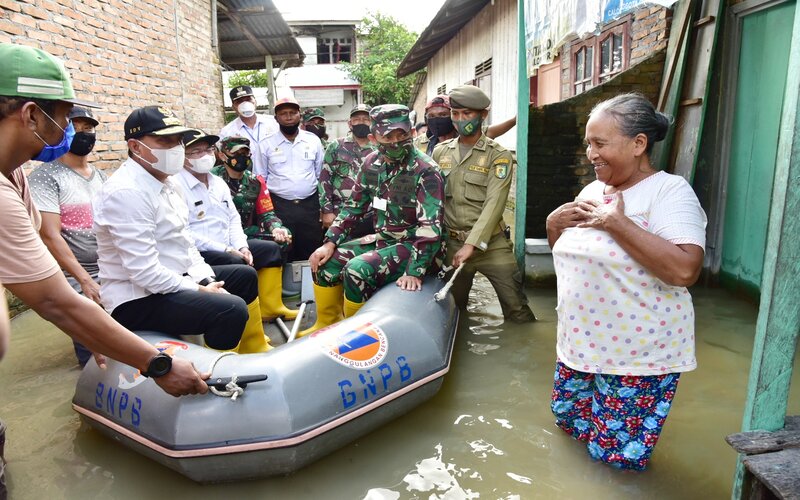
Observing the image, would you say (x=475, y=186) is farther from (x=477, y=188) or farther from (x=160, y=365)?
(x=160, y=365)

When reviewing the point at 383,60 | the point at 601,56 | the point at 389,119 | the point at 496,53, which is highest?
the point at 383,60

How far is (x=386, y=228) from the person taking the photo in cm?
352

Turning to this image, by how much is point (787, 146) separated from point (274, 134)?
431 centimetres

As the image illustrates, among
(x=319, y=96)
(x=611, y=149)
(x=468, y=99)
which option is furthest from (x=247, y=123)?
(x=319, y=96)

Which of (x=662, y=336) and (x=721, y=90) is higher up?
(x=721, y=90)

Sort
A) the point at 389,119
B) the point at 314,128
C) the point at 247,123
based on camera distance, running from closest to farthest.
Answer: the point at 389,119
the point at 247,123
the point at 314,128

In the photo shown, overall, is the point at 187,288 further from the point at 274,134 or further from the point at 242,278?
the point at 274,134

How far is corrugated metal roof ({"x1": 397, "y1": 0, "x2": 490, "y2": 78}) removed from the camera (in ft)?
31.5

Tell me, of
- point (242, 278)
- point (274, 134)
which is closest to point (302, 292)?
point (242, 278)

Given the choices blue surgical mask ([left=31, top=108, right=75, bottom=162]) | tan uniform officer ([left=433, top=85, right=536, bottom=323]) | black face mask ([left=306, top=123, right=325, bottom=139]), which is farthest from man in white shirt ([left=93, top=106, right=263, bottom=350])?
black face mask ([left=306, top=123, right=325, bottom=139])

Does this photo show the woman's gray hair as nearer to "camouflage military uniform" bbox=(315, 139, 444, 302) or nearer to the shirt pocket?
"camouflage military uniform" bbox=(315, 139, 444, 302)

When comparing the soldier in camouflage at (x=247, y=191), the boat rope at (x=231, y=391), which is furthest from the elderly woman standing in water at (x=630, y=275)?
the soldier in camouflage at (x=247, y=191)

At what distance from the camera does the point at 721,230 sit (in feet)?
14.5

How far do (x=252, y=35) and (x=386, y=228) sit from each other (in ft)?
27.8
